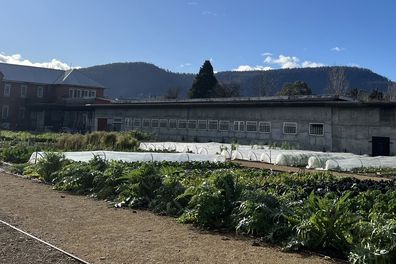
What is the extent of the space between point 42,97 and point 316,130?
188ft

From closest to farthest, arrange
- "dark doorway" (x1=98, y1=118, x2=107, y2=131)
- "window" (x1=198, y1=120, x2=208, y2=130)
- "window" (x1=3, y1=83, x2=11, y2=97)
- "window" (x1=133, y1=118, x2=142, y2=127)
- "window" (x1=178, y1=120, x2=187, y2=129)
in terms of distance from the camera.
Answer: "window" (x1=198, y1=120, x2=208, y2=130)
"window" (x1=178, y1=120, x2=187, y2=129)
"window" (x1=133, y1=118, x2=142, y2=127)
"dark doorway" (x1=98, y1=118, x2=107, y2=131)
"window" (x1=3, y1=83, x2=11, y2=97)

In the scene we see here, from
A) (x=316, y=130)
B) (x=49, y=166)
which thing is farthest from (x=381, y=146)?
(x=49, y=166)

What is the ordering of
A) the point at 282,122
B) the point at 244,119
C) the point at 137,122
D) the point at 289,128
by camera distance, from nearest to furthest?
the point at 289,128, the point at 282,122, the point at 244,119, the point at 137,122

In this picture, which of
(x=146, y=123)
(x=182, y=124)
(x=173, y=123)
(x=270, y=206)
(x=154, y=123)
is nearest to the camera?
(x=270, y=206)

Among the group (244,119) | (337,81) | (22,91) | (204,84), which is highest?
(337,81)

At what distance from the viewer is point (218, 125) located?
3941cm

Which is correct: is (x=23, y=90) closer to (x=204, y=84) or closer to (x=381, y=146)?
(x=204, y=84)

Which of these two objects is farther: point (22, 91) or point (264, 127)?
point (22, 91)

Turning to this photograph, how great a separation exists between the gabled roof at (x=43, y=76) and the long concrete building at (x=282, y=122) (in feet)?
108

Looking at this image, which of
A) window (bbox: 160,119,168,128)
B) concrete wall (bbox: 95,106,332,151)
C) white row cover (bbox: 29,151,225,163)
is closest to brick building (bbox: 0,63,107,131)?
concrete wall (bbox: 95,106,332,151)

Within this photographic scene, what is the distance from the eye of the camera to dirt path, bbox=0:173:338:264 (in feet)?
21.9

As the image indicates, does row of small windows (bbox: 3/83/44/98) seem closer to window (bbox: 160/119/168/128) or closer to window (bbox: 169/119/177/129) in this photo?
window (bbox: 160/119/168/128)

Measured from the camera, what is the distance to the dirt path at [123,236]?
6.66 m

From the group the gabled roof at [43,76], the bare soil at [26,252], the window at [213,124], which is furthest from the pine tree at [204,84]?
the bare soil at [26,252]
